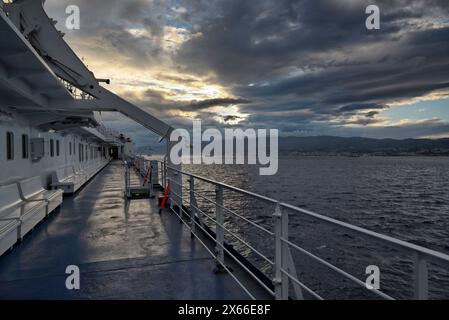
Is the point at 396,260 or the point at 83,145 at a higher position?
the point at 83,145

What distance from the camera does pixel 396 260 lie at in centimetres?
1279

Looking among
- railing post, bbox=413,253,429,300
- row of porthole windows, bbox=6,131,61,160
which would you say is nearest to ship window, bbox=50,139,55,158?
row of porthole windows, bbox=6,131,61,160

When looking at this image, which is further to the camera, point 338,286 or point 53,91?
point 338,286

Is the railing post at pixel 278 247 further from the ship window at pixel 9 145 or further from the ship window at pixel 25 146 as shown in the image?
the ship window at pixel 25 146

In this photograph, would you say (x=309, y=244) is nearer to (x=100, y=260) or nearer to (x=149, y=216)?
(x=149, y=216)

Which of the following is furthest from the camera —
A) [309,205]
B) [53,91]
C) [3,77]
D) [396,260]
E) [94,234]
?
[309,205]

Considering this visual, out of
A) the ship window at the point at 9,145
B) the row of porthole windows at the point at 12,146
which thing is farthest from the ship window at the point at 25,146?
the ship window at the point at 9,145

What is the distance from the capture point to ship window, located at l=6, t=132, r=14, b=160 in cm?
707

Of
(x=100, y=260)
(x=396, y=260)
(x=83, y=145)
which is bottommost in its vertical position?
(x=396, y=260)

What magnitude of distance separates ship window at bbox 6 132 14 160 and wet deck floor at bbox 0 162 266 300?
1834 millimetres

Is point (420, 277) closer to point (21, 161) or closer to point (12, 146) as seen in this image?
point (12, 146)
